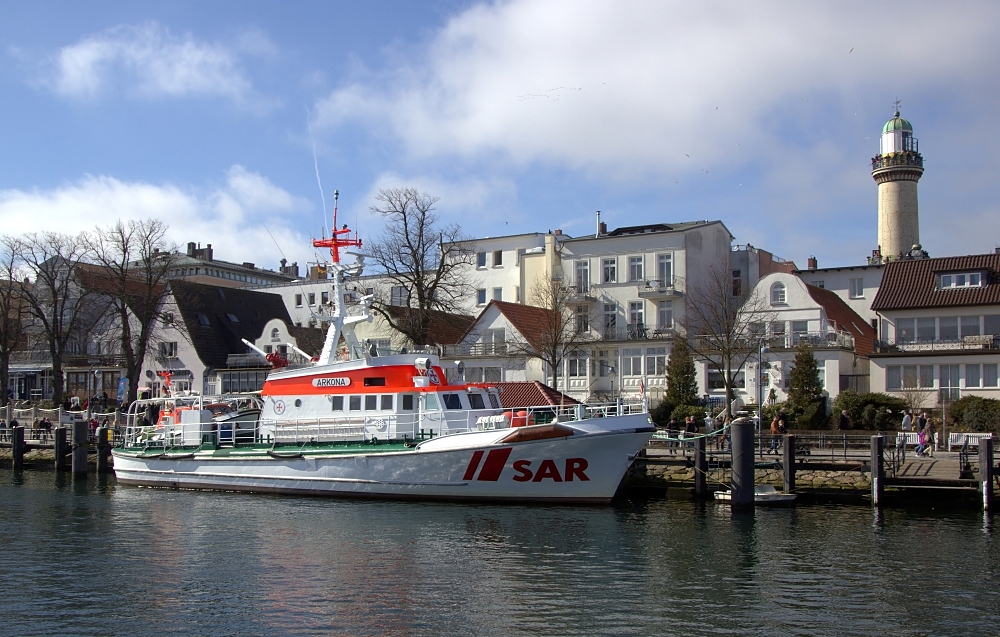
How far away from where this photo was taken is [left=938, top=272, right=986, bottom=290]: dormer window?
42000mm

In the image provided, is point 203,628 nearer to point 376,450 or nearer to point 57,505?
point 376,450

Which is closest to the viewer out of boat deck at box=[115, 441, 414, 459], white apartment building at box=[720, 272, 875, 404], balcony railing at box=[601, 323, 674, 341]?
boat deck at box=[115, 441, 414, 459]

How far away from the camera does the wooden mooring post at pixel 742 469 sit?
25.3m

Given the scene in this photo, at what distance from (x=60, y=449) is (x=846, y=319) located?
38.5 m

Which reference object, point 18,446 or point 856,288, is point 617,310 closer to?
point 856,288

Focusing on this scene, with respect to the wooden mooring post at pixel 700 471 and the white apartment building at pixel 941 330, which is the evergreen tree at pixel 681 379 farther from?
the wooden mooring post at pixel 700 471

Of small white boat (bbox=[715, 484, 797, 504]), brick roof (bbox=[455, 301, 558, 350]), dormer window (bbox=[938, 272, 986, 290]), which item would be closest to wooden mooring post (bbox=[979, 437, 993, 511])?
small white boat (bbox=[715, 484, 797, 504])

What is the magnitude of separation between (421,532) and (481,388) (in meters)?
7.61

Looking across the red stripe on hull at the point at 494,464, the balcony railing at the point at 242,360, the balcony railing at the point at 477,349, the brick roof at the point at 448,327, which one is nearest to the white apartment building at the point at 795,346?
the balcony railing at the point at 477,349

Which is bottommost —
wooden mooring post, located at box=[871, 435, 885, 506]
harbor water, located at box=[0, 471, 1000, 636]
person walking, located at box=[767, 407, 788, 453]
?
harbor water, located at box=[0, 471, 1000, 636]

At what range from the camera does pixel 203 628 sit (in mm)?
14766

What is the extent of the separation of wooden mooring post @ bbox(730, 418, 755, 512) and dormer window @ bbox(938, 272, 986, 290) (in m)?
22.4

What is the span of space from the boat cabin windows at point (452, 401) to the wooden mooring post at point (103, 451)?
1835cm

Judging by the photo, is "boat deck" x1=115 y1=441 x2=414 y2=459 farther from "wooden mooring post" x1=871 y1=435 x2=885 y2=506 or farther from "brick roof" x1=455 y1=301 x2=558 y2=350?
"brick roof" x1=455 y1=301 x2=558 y2=350
